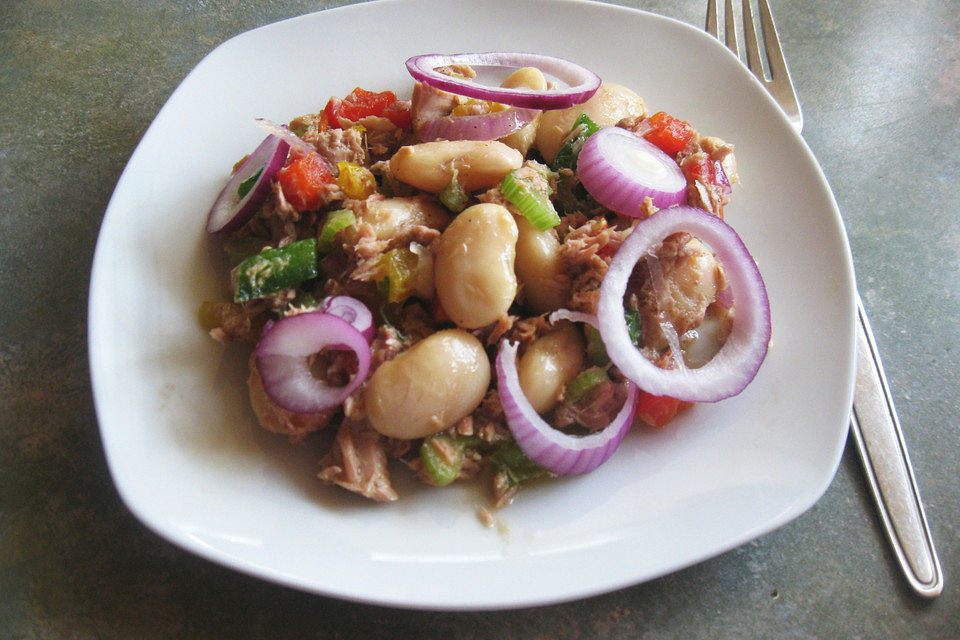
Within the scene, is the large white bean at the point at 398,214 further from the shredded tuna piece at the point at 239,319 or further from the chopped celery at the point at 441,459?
the chopped celery at the point at 441,459

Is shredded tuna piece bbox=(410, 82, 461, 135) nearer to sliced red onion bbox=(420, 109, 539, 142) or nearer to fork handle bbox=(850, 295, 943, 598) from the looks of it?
sliced red onion bbox=(420, 109, 539, 142)

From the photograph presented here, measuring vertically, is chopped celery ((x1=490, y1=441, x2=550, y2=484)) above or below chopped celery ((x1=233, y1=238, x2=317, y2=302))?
below

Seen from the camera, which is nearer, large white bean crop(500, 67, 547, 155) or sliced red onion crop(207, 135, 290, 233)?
sliced red onion crop(207, 135, 290, 233)

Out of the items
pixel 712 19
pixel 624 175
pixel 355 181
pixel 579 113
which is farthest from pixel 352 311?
pixel 712 19

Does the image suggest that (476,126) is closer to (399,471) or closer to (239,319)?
(239,319)

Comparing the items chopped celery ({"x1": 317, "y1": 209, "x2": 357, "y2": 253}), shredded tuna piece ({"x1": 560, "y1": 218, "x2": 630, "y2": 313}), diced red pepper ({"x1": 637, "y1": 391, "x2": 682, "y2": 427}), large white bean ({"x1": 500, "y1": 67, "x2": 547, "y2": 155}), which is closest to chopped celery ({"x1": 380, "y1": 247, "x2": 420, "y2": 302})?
chopped celery ({"x1": 317, "y1": 209, "x2": 357, "y2": 253})

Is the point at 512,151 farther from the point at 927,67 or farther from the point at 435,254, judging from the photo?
the point at 927,67
